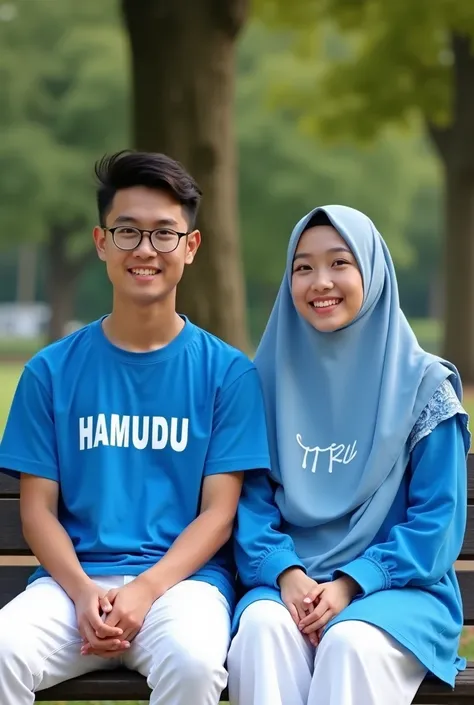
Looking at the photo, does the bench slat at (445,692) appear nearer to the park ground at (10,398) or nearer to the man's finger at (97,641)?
the man's finger at (97,641)

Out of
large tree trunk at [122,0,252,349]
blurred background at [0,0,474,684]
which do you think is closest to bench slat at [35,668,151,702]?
large tree trunk at [122,0,252,349]

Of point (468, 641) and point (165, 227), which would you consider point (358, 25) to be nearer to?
point (468, 641)

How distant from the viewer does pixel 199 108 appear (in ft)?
33.5

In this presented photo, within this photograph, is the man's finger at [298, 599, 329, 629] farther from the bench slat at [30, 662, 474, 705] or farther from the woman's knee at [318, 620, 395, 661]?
the bench slat at [30, 662, 474, 705]

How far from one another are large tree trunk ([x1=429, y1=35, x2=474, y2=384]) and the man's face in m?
14.4

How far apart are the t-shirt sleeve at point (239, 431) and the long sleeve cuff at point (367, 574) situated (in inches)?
15.9

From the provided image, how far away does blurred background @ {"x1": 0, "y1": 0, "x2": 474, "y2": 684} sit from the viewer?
1031 centimetres

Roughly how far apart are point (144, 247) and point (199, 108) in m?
6.78

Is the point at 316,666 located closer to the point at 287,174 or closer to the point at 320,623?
the point at 320,623

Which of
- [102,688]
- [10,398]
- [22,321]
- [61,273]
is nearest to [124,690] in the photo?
[102,688]

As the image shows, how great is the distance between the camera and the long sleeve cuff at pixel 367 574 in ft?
11.1

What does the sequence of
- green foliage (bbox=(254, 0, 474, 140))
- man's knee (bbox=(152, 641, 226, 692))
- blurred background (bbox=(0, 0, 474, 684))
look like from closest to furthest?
man's knee (bbox=(152, 641, 226, 692)) < blurred background (bbox=(0, 0, 474, 684)) < green foliage (bbox=(254, 0, 474, 140))

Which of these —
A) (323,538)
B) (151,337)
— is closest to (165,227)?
(151,337)

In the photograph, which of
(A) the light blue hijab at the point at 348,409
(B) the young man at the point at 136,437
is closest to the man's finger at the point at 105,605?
(B) the young man at the point at 136,437
